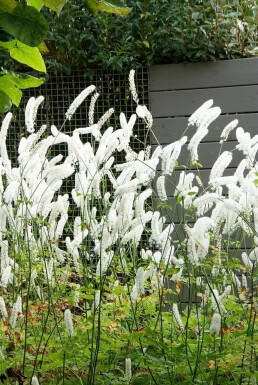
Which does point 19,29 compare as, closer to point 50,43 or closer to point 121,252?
point 121,252

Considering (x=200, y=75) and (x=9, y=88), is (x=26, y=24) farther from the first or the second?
(x=200, y=75)

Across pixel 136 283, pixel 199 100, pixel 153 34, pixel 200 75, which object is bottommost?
pixel 136 283

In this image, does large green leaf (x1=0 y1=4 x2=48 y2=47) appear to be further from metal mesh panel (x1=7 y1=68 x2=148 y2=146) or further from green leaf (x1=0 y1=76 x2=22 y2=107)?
metal mesh panel (x1=7 y1=68 x2=148 y2=146)

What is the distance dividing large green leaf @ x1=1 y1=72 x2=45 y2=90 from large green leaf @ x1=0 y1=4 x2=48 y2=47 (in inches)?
6.1

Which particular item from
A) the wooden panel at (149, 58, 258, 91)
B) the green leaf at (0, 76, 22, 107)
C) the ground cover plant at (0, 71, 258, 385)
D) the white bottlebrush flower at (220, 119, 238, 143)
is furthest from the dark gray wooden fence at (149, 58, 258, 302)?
the green leaf at (0, 76, 22, 107)

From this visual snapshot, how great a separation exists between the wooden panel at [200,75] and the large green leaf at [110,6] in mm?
4015

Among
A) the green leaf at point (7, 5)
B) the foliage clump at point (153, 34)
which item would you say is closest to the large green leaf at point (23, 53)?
the green leaf at point (7, 5)

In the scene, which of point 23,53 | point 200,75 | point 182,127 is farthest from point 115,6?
point 200,75

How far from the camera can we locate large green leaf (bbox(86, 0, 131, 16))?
795 mm

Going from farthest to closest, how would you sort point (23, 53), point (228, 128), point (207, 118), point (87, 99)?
1. point (87, 99)
2. point (228, 128)
3. point (207, 118)
4. point (23, 53)

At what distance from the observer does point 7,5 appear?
79 cm

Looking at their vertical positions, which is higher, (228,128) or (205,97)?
(205,97)

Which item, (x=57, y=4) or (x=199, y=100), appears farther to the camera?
(x=199, y=100)

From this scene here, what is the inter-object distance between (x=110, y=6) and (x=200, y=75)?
4093mm
